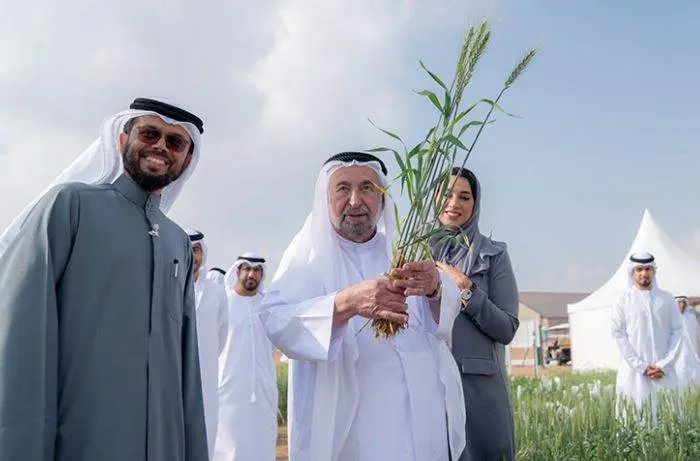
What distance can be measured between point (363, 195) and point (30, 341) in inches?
60.1

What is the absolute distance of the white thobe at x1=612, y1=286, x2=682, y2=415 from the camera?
26.0ft

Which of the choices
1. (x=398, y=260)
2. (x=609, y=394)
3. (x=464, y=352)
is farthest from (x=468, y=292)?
(x=609, y=394)

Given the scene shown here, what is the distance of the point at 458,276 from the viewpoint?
309 centimetres

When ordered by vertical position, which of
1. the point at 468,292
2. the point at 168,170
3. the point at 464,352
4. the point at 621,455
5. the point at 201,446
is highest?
the point at 168,170

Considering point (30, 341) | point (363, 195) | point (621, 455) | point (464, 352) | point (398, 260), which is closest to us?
point (30, 341)

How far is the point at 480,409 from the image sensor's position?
315 cm

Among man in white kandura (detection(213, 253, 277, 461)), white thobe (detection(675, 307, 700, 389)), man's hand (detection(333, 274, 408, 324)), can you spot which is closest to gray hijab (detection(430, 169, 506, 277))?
man's hand (detection(333, 274, 408, 324))

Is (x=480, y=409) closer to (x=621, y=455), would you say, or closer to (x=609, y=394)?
(x=621, y=455)

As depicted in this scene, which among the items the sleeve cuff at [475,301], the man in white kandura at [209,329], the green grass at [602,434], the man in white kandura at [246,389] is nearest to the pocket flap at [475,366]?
the sleeve cuff at [475,301]

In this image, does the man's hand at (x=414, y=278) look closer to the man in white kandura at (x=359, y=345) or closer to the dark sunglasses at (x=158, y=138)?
the man in white kandura at (x=359, y=345)

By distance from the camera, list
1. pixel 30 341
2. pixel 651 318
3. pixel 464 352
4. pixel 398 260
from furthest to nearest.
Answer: pixel 651 318 → pixel 464 352 → pixel 398 260 → pixel 30 341

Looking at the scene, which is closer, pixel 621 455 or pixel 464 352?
pixel 464 352

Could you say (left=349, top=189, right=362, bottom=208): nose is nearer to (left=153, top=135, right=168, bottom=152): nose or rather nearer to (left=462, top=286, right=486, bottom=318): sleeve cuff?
(left=462, top=286, right=486, bottom=318): sleeve cuff

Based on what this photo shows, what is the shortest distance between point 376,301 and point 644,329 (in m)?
6.50
